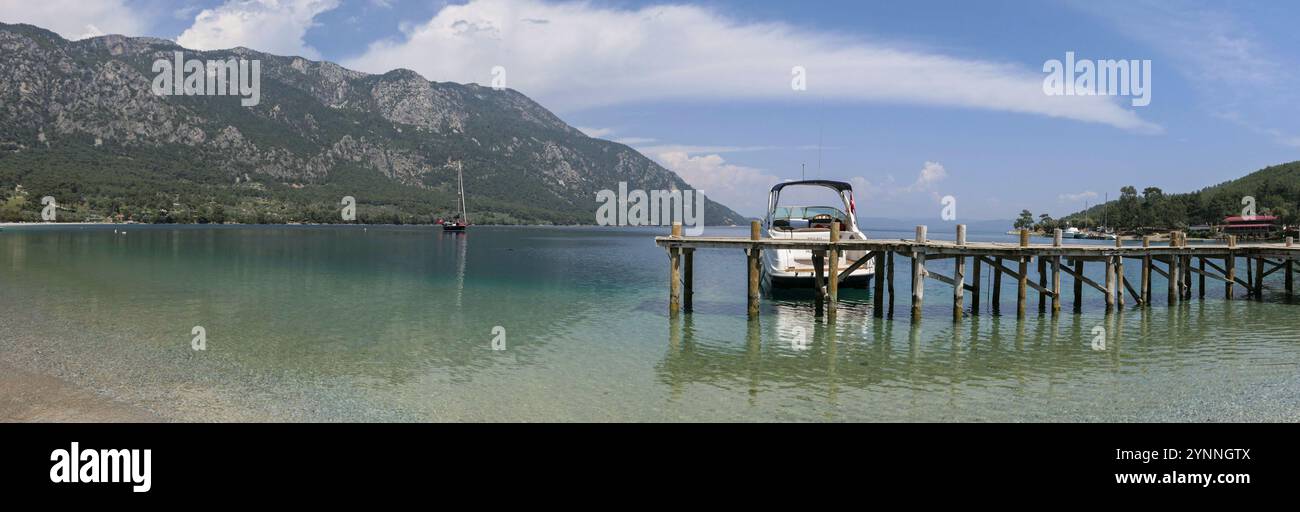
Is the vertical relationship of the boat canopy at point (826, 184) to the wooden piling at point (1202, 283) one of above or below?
above

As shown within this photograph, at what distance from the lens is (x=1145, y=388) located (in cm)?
1479

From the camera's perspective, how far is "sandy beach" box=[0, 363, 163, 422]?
11547 mm

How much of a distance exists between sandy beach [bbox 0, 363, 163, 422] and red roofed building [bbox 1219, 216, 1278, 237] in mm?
80290

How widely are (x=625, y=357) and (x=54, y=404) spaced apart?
37.7ft

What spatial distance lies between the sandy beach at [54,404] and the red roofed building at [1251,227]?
263 ft

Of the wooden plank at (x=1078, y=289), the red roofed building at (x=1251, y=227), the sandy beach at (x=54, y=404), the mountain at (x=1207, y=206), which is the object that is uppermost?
the mountain at (x=1207, y=206)

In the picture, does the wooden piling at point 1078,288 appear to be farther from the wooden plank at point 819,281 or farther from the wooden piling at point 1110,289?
the wooden plank at point 819,281

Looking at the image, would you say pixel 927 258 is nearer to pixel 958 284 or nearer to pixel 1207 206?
pixel 958 284

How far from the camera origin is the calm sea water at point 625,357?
13.1m

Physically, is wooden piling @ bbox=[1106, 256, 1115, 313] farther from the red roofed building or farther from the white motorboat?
the red roofed building

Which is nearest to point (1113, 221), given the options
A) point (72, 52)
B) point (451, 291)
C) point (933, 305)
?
point (933, 305)

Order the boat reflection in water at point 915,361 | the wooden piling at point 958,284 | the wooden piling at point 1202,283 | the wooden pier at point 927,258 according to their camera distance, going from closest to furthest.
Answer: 1. the boat reflection in water at point 915,361
2. the wooden piling at point 958,284
3. the wooden pier at point 927,258
4. the wooden piling at point 1202,283

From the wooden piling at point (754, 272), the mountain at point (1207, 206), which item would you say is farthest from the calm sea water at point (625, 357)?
the mountain at point (1207, 206)
